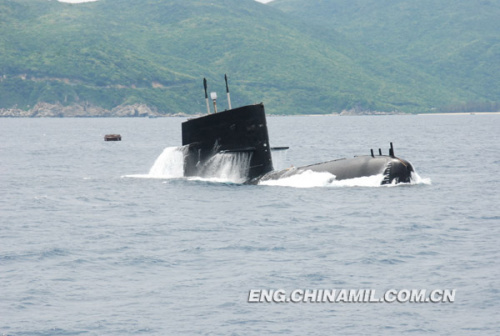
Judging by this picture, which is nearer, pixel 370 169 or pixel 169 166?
pixel 370 169

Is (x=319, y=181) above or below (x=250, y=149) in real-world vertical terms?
below

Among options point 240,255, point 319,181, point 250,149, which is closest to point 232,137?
point 250,149

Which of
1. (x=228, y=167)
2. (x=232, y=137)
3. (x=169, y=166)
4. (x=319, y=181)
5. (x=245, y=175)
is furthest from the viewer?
(x=169, y=166)

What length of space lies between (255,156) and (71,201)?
10.0 metres

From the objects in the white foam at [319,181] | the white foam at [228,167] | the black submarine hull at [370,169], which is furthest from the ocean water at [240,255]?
the black submarine hull at [370,169]

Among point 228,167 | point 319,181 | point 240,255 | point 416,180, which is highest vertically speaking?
point 228,167

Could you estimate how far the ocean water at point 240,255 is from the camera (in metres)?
20.7

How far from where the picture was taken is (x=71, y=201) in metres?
44.4

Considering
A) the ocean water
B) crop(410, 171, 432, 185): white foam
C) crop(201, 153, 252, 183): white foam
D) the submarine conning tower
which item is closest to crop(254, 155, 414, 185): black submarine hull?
crop(410, 171, 432, 185): white foam

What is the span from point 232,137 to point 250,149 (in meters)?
1.12

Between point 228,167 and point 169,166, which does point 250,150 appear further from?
point 169,166

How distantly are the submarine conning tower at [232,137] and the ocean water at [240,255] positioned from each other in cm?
140

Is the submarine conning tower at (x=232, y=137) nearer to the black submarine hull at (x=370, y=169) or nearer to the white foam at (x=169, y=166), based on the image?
the black submarine hull at (x=370, y=169)

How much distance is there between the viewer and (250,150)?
43.3m
